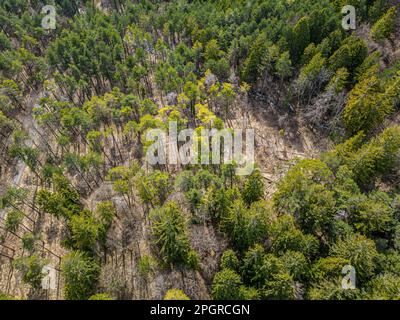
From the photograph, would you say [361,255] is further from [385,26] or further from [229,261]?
[385,26]

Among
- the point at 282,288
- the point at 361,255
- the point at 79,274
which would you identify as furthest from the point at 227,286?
the point at 79,274

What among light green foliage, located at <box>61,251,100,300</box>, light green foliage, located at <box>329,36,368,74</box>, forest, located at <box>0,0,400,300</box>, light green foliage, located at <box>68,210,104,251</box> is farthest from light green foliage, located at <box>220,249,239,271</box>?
light green foliage, located at <box>329,36,368,74</box>

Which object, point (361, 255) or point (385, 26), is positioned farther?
point (385, 26)

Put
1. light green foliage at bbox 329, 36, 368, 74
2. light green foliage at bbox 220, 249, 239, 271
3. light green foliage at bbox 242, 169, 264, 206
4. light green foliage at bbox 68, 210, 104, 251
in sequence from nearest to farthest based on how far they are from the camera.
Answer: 1. light green foliage at bbox 220, 249, 239, 271
2. light green foliage at bbox 68, 210, 104, 251
3. light green foliage at bbox 242, 169, 264, 206
4. light green foliage at bbox 329, 36, 368, 74

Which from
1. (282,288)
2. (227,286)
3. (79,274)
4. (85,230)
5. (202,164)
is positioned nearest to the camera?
(282,288)

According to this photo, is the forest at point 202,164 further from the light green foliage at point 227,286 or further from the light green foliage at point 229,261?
the light green foliage at point 227,286

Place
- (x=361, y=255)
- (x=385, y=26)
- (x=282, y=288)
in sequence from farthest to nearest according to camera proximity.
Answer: (x=385, y=26) → (x=361, y=255) → (x=282, y=288)

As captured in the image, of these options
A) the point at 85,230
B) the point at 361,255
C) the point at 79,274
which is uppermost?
the point at 85,230

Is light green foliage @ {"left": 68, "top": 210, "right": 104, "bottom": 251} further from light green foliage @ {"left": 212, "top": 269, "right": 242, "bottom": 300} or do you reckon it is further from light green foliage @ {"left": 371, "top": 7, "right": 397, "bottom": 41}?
light green foliage @ {"left": 371, "top": 7, "right": 397, "bottom": 41}

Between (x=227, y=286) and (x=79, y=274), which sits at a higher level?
(x=79, y=274)
